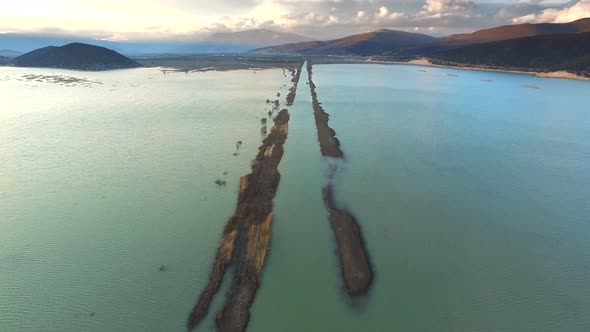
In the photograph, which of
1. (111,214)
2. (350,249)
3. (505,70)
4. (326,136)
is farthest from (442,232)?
(505,70)

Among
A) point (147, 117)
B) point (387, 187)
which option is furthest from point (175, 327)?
point (147, 117)

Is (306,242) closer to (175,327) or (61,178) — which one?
(175,327)

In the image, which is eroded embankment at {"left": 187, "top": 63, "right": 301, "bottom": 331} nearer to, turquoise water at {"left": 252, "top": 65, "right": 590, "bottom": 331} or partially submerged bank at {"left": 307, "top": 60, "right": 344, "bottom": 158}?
turquoise water at {"left": 252, "top": 65, "right": 590, "bottom": 331}

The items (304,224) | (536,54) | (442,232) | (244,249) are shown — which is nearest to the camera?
(244,249)

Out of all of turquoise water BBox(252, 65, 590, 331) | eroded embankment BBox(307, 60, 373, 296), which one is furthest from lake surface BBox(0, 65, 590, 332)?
eroded embankment BBox(307, 60, 373, 296)

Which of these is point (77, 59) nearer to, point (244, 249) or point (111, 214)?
point (111, 214)

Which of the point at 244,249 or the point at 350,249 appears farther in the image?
the point at 350,249

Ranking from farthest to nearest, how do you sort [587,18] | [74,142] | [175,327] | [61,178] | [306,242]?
[587,18] < [74,142] < [61,178] < [306,242] < [175,327]

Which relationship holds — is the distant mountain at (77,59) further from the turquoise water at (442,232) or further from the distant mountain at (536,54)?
the distant mountain at (536,54)
